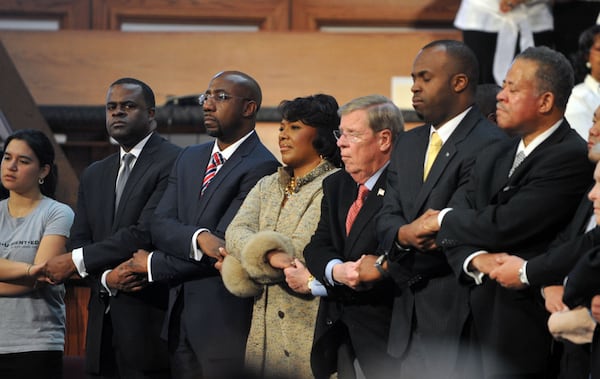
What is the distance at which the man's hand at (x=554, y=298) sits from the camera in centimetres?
334

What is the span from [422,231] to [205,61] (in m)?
4.15

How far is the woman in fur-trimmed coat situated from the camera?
4.27 meters

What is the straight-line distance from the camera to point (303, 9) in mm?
8203

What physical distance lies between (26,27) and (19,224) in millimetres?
3216

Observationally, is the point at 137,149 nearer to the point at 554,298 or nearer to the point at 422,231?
the point at 422,231

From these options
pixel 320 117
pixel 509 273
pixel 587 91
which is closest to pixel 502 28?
pixel 587 91

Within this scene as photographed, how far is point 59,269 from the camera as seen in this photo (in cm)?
496

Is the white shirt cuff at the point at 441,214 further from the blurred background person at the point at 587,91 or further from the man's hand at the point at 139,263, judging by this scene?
the blurred background person at the point at 587,91

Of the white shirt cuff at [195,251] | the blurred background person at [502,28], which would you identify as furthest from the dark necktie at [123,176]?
the blurred background person at [502,28]

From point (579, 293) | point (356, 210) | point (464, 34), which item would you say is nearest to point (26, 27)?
point (464, 34)

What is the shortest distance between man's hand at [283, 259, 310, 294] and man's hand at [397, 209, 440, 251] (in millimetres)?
552

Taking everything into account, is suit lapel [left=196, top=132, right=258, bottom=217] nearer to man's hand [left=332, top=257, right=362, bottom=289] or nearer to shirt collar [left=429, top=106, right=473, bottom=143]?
man's hand [left=332, top=257, right=362, bottom=289]

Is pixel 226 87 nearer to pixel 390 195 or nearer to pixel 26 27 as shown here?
pixel 390 195

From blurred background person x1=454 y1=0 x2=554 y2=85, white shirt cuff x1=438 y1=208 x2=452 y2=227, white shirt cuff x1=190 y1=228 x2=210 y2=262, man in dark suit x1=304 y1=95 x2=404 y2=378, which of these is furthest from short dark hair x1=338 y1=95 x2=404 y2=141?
blurred background person x1=454 y1=0 x2=554 y2=85
